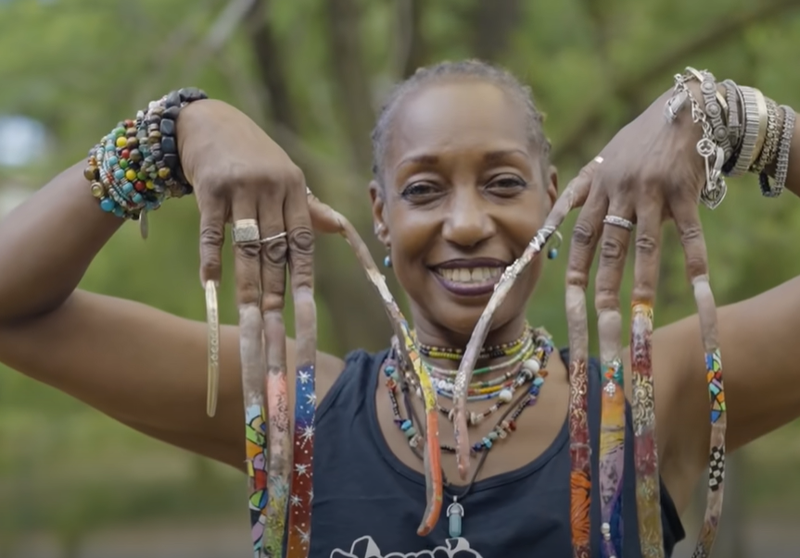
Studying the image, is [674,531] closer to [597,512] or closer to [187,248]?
[597,512]

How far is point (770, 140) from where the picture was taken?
2.04m

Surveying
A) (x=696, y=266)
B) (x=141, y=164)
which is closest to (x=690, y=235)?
(x=696, y=266)

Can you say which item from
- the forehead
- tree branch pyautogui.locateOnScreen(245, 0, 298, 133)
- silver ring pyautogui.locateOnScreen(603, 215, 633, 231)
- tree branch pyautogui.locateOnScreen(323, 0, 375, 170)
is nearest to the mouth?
the forehead

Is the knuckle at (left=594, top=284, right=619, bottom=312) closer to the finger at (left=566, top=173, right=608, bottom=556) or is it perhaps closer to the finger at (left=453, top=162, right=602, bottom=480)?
the finger at (left=566, top=173, right=608, bottom=556)

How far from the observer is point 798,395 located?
229 cm

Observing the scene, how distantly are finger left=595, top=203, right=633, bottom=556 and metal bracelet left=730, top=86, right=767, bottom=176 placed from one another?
32cm

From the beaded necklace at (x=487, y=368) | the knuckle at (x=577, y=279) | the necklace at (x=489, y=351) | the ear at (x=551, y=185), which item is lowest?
the knuckle at (x=577, y=279)

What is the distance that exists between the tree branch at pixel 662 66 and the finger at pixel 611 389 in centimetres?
419

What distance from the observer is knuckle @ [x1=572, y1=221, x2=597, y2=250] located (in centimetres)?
188

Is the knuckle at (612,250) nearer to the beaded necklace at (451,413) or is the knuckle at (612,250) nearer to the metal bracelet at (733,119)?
the metal bracelet at (733,119)

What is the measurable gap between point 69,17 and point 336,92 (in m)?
1.47

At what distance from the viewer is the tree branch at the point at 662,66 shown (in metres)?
5.77

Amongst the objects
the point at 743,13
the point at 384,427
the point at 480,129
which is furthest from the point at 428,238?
the point at 743,13

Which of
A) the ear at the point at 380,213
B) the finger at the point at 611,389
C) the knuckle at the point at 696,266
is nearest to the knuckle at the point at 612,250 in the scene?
the finger at the point at 611,389
